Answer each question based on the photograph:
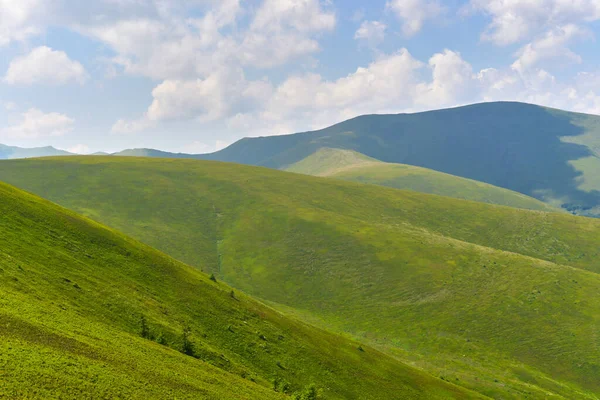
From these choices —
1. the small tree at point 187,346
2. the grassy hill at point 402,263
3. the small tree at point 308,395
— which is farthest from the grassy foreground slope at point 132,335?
the grassy hill at point 402,263

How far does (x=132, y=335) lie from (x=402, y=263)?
9733 centimetres

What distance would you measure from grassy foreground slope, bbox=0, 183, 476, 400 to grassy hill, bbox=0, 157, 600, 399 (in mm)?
30292

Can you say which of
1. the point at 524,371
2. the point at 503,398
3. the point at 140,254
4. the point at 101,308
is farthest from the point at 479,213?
the point at 101,308

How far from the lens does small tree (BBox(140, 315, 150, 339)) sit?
37.5 m

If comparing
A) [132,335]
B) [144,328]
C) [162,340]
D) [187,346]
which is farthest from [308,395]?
[132,335]

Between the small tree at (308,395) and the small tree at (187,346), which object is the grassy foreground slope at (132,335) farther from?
the small tree at (308,395)

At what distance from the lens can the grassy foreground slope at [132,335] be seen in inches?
942

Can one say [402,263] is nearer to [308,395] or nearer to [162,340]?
[308,395]

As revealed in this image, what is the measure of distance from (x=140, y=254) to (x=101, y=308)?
21.9 meters

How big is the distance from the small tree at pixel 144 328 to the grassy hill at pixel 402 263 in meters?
52.4

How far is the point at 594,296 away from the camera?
4018 inches

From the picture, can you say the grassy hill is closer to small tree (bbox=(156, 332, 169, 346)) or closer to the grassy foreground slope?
the grassy foreground slope

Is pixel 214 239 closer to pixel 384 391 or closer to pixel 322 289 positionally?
pixel 322 289

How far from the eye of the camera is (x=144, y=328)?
38.4 metres
